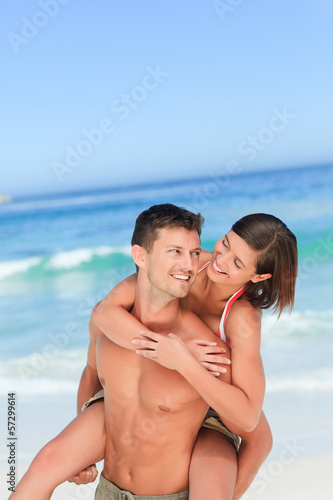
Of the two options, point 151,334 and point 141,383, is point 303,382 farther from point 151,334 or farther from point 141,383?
point 151,334

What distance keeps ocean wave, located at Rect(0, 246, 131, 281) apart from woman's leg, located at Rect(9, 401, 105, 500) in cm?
1210

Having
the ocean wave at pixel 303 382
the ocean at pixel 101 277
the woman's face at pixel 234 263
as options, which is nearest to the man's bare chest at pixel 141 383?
the woman's face at pixel 234 263

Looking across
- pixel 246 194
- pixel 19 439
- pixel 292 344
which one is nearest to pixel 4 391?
pixel 19 439

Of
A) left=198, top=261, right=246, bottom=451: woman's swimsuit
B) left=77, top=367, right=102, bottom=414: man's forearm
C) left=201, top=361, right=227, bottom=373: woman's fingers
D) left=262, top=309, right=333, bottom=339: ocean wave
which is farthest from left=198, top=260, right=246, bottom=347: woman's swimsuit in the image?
left=262, top=309, right=333, bottom=339: ocean wave

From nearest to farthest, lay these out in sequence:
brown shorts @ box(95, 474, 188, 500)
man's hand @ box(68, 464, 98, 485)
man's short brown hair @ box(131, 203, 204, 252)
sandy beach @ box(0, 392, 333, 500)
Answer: brown shorts @ box(95, 474, 188, 500) < man's short brown hair @ box(131, 203, 204, 252) < man's hand @ box(68, 464, 98, 485) < sandy beach @ box(0, 392, 333, 500)

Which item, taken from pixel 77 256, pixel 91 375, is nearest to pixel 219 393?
pixel 91 375

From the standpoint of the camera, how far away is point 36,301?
1198 cm

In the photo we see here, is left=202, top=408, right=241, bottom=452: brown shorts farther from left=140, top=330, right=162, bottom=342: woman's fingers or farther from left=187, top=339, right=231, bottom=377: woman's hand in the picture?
left=140, top=330, right=162, bottom=342: woman's fingers

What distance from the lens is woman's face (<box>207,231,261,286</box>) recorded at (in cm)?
311

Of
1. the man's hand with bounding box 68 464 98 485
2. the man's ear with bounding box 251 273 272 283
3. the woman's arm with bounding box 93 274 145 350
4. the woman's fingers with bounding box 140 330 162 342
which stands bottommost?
the man's hand with bounding box 68 464 98 485

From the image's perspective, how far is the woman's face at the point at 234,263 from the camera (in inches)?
122

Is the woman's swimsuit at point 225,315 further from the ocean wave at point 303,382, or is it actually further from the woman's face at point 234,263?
the ocean wave at point 303,382

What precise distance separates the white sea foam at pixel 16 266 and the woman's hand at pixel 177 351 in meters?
12.4

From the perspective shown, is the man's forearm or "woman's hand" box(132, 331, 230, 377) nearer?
"woman's hand" box(132, 331, 230, 377)
